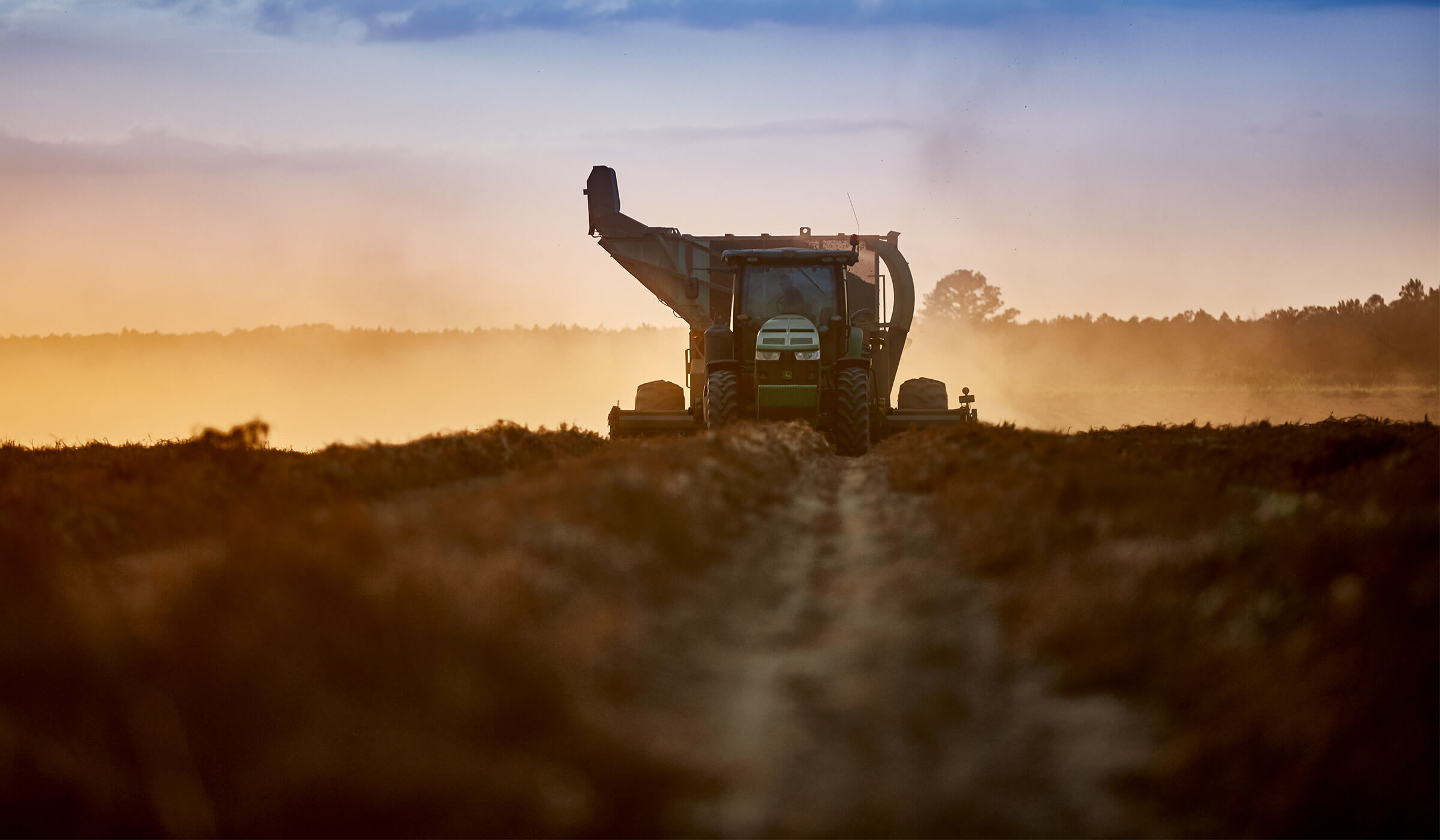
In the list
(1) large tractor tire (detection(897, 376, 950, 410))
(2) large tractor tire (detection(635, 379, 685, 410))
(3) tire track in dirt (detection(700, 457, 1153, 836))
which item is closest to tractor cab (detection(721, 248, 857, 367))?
(2) large tractor tire (detection(635, 379, 685, 410))

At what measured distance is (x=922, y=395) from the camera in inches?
847

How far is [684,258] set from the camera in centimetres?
2253

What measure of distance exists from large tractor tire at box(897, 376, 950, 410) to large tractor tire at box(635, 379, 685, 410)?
4636 mm

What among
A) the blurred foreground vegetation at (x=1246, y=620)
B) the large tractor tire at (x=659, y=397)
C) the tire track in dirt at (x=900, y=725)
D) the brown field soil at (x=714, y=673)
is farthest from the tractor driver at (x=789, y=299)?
the tire track in dirt at (x=900, y=725)

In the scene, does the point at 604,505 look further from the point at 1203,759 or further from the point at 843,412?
the point at 843,412

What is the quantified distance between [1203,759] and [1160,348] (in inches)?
2638

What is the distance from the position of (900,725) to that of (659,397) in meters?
17.8

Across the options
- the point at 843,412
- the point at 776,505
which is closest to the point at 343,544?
the point at 776,505

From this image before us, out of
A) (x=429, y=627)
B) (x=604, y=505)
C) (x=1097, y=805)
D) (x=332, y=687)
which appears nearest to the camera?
(x=1097, y=805)

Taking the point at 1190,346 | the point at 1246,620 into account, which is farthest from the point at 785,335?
the point at 1190,346

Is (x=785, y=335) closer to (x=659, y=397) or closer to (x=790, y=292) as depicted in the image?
(x=790, y=292)

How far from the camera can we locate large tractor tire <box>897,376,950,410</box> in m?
21.5

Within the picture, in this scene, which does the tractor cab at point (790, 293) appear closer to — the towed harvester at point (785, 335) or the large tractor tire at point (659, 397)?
Answer: the towed harvester at point (785, 335)

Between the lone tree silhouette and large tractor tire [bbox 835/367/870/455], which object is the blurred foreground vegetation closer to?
large tractor tire [bbox 835/367/870/455]
